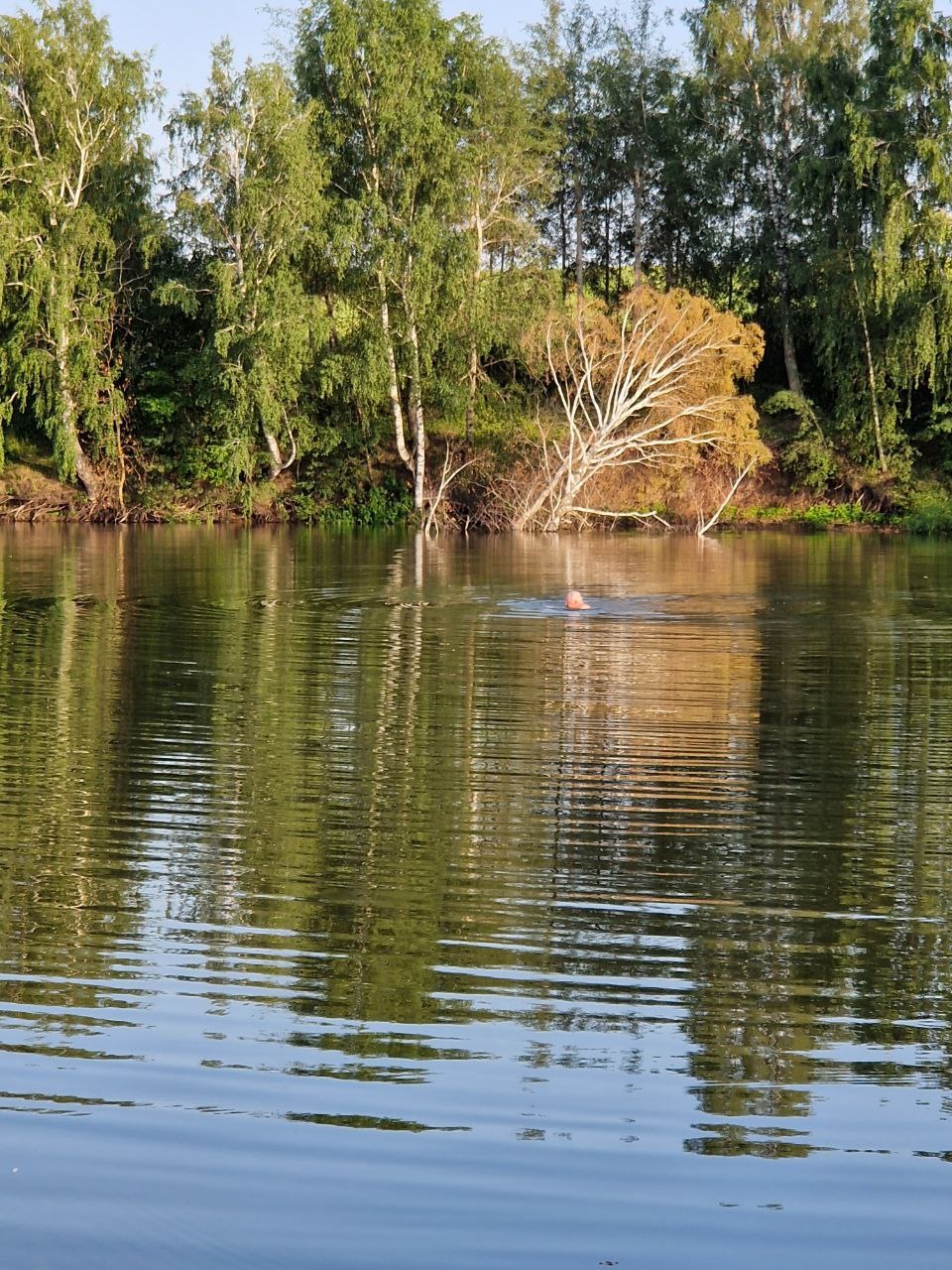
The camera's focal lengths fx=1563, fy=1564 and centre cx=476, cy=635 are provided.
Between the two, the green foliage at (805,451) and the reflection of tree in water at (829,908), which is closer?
the reflection of tree in water at (829,908)

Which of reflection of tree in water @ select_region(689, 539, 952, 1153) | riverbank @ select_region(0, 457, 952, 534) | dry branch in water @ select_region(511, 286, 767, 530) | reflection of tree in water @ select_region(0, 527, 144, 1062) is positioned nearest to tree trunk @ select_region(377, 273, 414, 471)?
riverbank @ select_region(0, 457, 952, 534)

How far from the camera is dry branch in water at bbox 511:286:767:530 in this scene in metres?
49.4

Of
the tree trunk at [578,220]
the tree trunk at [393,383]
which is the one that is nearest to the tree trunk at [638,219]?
the tree trunk at [578,220]

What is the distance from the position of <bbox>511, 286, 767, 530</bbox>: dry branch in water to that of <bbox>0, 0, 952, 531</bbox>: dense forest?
15cm

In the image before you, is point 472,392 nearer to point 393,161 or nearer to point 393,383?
point 393,383

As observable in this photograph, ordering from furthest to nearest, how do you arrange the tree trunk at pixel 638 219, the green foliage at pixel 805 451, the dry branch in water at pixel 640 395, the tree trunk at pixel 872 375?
1. the tree trunk at pixel 638 219
2. the green foliage at pixel 805 451
3. the tree trunk at pixel 872 375
4. the dry branch in water at pixel 640 395

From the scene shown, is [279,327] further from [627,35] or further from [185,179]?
[627,35]

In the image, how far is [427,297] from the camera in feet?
169

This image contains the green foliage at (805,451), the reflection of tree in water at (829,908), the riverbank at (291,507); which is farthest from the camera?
the green foliage at (805,451)

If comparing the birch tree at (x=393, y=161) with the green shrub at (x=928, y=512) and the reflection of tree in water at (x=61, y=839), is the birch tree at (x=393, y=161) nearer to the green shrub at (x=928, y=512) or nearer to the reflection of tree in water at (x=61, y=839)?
the green shrub at (x=928, y=512)

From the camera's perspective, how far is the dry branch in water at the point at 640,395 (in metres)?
49.4

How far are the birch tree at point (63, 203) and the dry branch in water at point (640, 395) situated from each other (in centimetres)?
1482

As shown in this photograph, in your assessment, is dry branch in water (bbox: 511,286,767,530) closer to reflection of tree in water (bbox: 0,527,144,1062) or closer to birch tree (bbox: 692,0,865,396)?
birch tree (bbox: 692,0,865,396)

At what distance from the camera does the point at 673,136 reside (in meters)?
61.8
